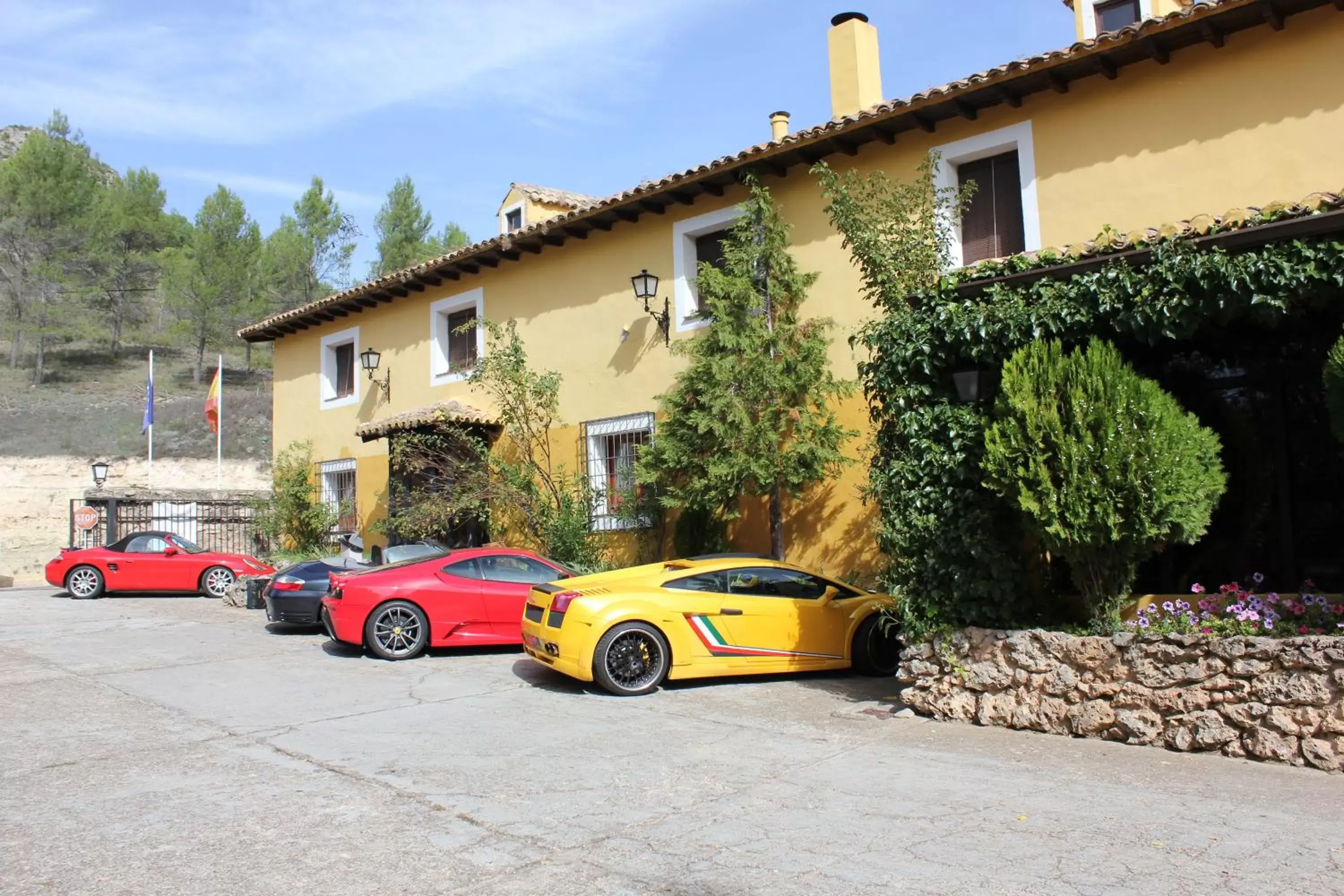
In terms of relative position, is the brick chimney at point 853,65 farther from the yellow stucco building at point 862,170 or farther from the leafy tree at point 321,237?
the leafy tree at point 321,237

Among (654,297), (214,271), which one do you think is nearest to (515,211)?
(654,297)

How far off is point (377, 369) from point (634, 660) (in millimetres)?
12421

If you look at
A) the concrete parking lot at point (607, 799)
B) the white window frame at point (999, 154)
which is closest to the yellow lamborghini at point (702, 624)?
the concrete parking lot at point (607, 799)

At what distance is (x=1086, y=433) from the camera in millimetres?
7270

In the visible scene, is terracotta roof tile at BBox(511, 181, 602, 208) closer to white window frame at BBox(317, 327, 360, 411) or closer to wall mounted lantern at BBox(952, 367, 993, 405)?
white window frame at BBox(317, 327, 360, 411)

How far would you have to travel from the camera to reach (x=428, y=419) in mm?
16453

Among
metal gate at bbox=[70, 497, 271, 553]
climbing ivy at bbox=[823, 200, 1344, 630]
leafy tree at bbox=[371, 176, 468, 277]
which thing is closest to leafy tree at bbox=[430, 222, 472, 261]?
leafy tree at bbox=[371, 176, 468, 277]

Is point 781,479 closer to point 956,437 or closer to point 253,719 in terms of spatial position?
point 956,437

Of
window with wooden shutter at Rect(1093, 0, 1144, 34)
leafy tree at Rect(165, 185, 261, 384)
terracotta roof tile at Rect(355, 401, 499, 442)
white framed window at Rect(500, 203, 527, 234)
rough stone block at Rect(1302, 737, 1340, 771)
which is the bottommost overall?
rough stone block at Rect(1302, 737, 1340, 771)

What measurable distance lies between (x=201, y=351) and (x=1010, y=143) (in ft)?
122

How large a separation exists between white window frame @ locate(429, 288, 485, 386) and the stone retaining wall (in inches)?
443

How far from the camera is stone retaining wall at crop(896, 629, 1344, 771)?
6508mm

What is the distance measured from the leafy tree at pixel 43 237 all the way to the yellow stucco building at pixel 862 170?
27.0 m

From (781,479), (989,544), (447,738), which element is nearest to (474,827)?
(447,738)
